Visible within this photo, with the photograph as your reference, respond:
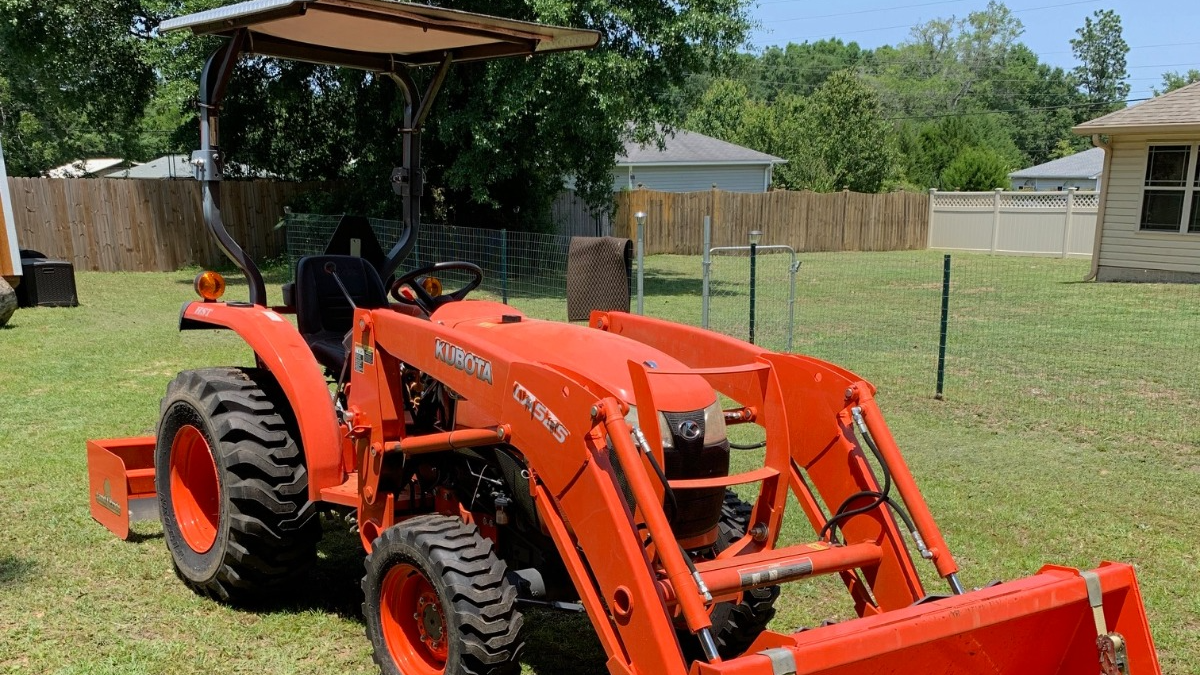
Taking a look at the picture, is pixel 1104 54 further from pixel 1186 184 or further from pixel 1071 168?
pixel 1186 184

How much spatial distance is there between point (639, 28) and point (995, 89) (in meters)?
70.0

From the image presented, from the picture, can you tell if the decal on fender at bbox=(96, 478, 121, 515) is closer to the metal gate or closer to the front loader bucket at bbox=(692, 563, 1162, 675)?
the front loader bucket at bbox=(692, 563, 1162, 675)

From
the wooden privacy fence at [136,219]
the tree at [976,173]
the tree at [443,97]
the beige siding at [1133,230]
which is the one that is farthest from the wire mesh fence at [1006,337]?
the tree at [976,173]

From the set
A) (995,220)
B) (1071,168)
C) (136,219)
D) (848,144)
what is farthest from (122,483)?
(1071,168)

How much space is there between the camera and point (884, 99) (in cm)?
6856

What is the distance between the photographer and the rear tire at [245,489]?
150 inches

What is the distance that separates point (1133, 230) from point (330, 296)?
59.3 feet

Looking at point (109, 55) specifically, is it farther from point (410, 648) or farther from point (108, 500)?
point (410, 648)

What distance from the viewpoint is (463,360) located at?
10.5ft

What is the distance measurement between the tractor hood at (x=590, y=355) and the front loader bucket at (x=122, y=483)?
202cm

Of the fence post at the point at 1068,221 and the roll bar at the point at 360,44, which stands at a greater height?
the roll bar at the point at 360,44

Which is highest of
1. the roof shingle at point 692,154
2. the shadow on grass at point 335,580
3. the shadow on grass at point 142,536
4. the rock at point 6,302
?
the roof shingle at point 692,154

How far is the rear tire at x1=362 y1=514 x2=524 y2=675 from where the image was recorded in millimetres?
2904

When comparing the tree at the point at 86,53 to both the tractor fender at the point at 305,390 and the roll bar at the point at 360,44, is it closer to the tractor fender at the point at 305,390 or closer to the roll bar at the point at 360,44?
the roll bar at the point at 360,44
